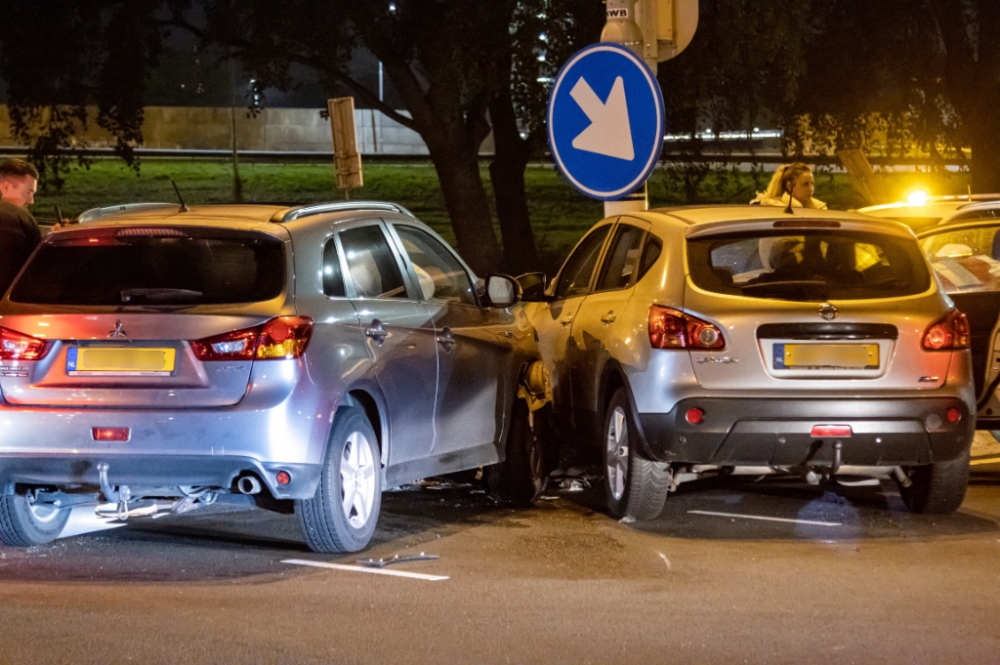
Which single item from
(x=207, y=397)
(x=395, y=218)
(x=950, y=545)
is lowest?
(x=950, y=545)

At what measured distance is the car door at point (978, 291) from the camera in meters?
9.65

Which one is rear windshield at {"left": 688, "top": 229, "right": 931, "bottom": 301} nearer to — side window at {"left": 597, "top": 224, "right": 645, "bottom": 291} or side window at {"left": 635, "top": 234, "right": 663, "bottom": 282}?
side window at {"left": 635, "top": 234, "right": 663, "bottom": 282}

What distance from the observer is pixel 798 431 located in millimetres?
7977

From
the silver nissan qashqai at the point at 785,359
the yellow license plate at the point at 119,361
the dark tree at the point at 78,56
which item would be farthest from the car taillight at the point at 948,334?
the dark tree at the point at 78,56

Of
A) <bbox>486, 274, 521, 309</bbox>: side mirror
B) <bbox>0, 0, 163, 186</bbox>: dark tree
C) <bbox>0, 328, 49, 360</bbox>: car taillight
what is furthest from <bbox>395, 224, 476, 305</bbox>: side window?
<bbox>0, 0, 163, 186</bbox>: dark tree

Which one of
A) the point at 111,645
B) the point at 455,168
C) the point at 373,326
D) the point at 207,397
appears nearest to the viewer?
the point at 111,645

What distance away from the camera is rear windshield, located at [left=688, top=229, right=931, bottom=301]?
26.9 feet

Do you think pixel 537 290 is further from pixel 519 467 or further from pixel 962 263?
pixel 962 263

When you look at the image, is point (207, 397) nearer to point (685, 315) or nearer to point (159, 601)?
point (159, 601)

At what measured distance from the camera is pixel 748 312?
8023 mm

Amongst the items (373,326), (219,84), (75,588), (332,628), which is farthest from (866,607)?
A: (219,84)

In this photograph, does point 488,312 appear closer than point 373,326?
No

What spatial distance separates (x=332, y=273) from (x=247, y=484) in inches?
43.1

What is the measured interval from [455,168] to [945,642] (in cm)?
1742
